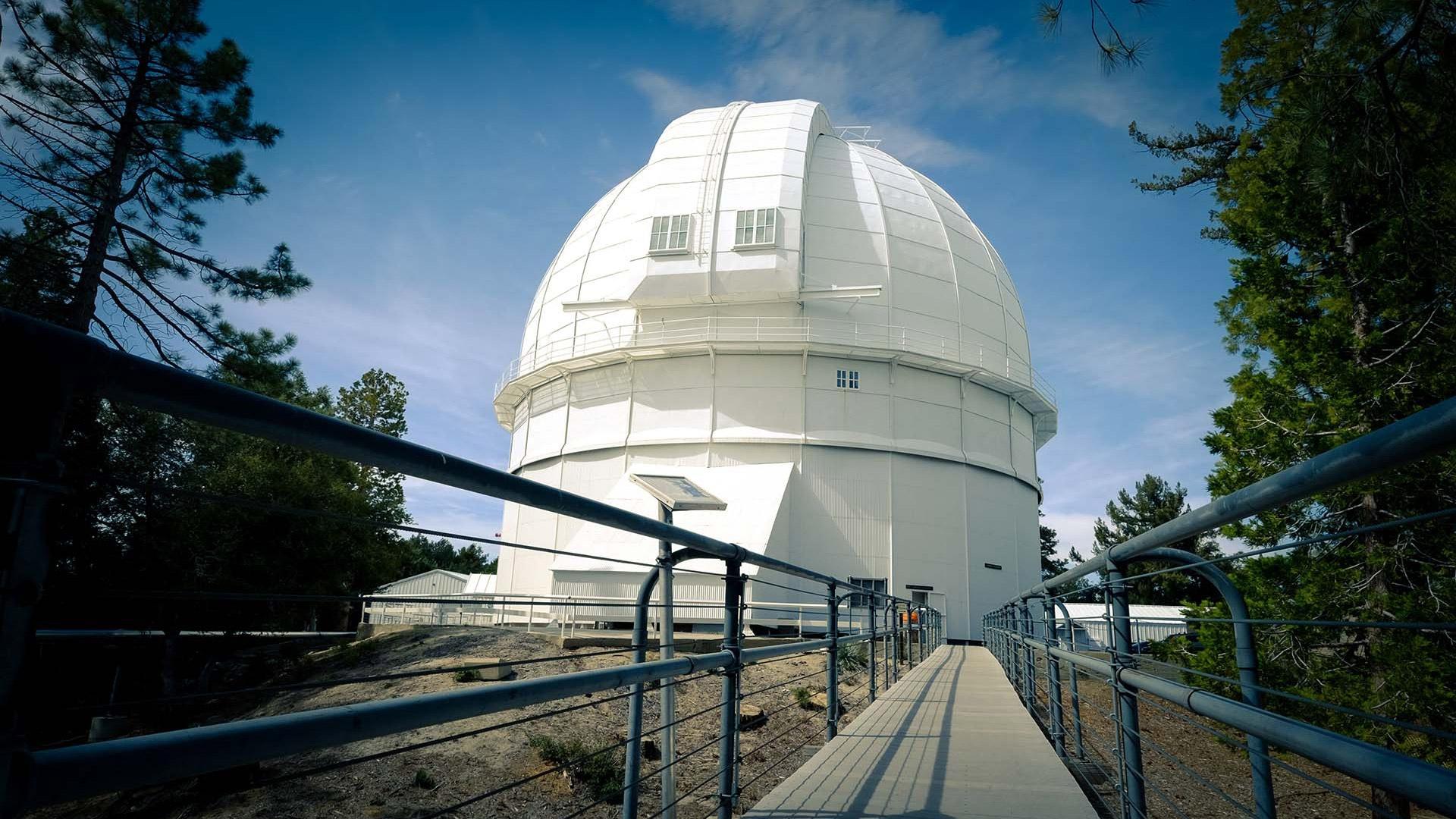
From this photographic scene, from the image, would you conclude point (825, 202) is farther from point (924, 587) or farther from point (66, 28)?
point (66, 28)

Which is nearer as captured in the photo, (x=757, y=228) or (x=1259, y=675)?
(x=1259, y=675)

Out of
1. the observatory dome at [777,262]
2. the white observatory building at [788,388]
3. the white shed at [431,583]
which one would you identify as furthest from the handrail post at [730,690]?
the white shed at [431,583]

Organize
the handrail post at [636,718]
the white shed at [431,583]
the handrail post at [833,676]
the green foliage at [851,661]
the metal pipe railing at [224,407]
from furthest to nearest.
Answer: the white shed at [431,583]
the green foliage at [851,661]
the handrail post at [833,676]
the handrail post at [636,718]
the metal pipe railing at [224,407]

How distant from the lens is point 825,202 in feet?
88.9

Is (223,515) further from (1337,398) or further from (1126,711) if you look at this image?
(1337,398)

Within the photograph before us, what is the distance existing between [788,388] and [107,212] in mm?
17071

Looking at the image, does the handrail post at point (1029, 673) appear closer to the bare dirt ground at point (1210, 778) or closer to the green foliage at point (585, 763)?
the bare dirt ground at point (1210, 778)

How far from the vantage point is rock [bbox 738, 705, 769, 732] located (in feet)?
34.9

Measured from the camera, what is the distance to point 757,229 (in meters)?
24.5

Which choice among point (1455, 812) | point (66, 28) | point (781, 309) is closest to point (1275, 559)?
point (1455, 812)

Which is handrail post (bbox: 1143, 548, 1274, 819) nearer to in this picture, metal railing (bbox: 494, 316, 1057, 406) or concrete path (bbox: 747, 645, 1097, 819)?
concrete path (bbox: 747, 645, 1097, 819)

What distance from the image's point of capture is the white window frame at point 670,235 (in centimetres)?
2469

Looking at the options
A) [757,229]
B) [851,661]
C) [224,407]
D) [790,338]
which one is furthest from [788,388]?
[224,407]

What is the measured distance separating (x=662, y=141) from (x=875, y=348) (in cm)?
1139
